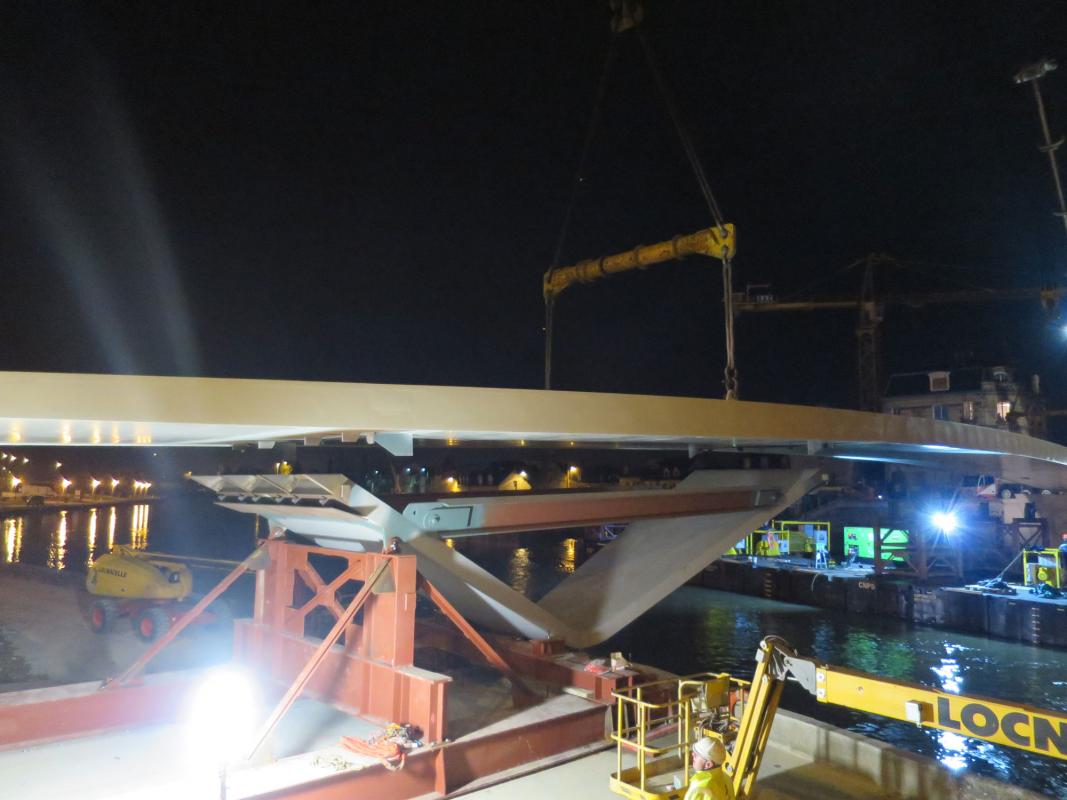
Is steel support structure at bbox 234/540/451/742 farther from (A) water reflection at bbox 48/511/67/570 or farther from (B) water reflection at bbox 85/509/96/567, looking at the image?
(A) water reflection at bbox 48/511/67/570

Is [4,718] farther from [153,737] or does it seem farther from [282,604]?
[282,604]

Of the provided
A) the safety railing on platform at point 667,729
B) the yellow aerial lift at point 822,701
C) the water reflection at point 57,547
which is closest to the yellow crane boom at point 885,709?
the yellow aerial lift at point 822,701

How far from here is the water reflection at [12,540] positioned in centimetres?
3847

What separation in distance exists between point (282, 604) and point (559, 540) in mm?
55623

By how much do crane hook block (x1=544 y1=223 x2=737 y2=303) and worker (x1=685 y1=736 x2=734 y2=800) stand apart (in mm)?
11413

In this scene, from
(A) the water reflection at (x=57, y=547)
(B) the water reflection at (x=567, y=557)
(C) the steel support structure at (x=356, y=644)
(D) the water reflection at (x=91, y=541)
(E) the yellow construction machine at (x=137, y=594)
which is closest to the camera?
(C) the steel support structure at (x=356, y=644)

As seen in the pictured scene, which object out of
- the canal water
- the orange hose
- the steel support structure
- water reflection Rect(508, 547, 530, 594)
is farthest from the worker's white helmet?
water reflection Rect(508, 547, 530, 594)

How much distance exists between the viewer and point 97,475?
114188mm

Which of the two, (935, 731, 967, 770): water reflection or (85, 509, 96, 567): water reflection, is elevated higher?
(85, 509, 96, 567): water reflection

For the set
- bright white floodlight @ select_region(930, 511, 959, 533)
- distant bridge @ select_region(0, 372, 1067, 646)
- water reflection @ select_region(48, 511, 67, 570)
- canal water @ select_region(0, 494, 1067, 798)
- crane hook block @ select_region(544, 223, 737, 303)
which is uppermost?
crane hook block @ select_region(544, 223, 737, 303)

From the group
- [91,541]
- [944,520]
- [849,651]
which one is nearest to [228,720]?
[849,651]

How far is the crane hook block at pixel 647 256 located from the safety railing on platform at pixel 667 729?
31.1 ft

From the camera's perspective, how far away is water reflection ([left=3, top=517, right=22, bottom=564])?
38.5 metres

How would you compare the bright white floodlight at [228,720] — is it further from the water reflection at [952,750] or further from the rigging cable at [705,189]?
the water reflection at [952,750]
